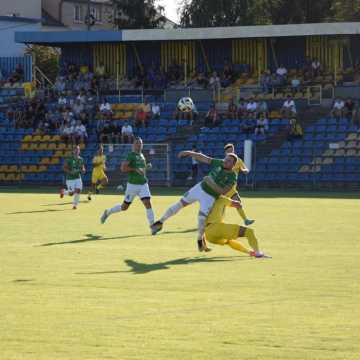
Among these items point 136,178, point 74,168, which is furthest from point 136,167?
point 74,168

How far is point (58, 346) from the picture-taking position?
9852mm

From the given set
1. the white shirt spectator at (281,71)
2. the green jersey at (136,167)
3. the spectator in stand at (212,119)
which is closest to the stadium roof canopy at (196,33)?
the white shirt spectator at (281,71)

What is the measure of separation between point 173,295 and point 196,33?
42.7 metres

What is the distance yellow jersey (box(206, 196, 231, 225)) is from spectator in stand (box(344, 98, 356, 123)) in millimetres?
28875

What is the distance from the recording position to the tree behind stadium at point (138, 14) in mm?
80250

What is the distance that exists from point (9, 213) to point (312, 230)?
31.3ft

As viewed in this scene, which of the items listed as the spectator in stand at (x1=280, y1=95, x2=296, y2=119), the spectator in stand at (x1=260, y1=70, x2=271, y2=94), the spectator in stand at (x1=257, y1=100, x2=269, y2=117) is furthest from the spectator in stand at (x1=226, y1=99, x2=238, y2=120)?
the spectator in stand at (x1=260, y1=70, x2=271, y2=94)

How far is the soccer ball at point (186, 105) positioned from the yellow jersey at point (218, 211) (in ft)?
105

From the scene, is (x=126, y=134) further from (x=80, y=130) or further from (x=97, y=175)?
(x=97, y=175)

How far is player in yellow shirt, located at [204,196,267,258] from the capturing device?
1741 centimetres

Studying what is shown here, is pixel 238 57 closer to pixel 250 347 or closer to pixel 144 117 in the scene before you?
pixel 144 117

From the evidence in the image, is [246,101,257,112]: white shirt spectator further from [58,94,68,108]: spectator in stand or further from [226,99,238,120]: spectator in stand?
[58,94,68,108]: spectator in stand

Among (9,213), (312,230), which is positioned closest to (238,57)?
(9,213)

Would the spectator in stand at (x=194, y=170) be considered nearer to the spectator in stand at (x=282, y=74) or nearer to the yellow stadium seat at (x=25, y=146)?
the spectator in stand at (x=282, y=74)
